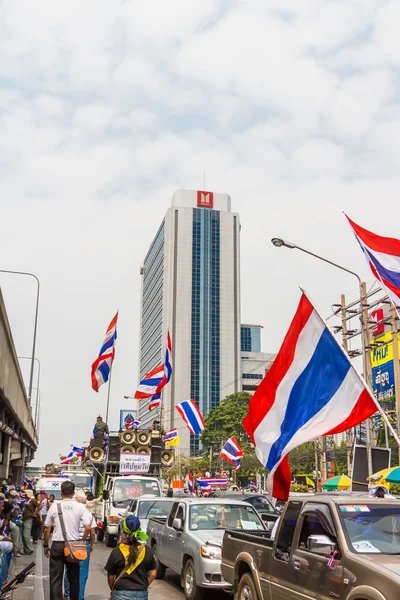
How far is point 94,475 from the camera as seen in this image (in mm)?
23844

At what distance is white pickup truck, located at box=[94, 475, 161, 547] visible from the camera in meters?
18.4

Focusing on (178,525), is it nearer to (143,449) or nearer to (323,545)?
(323,545)

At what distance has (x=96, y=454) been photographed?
22688mm

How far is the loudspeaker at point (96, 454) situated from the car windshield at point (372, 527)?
1720 cm

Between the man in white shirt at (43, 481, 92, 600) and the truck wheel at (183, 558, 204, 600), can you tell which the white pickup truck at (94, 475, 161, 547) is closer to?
the truck wheel at (183, 558, 204, 600)

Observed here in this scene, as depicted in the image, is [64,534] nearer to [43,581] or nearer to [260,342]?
[43,581]

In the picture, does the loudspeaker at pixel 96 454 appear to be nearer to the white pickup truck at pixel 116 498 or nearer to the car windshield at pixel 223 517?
the white pickup truck at pixel 116 498

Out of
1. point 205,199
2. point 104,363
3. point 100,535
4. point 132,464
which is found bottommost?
point 100,535

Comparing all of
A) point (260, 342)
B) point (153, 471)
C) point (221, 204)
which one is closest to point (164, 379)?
point (153, 471)

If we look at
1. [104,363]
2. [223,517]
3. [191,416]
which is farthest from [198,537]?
[191,416]

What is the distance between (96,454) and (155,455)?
7.13 ft

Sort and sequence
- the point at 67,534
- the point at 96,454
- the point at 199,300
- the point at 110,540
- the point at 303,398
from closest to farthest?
1. the point at 67,534
2. the point at 303,398
3. the point at 110,540
4. the point at 96,454
5. the point at 199,300

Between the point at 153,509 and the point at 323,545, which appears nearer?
the point at 323,545

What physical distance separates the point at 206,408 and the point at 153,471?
115m
